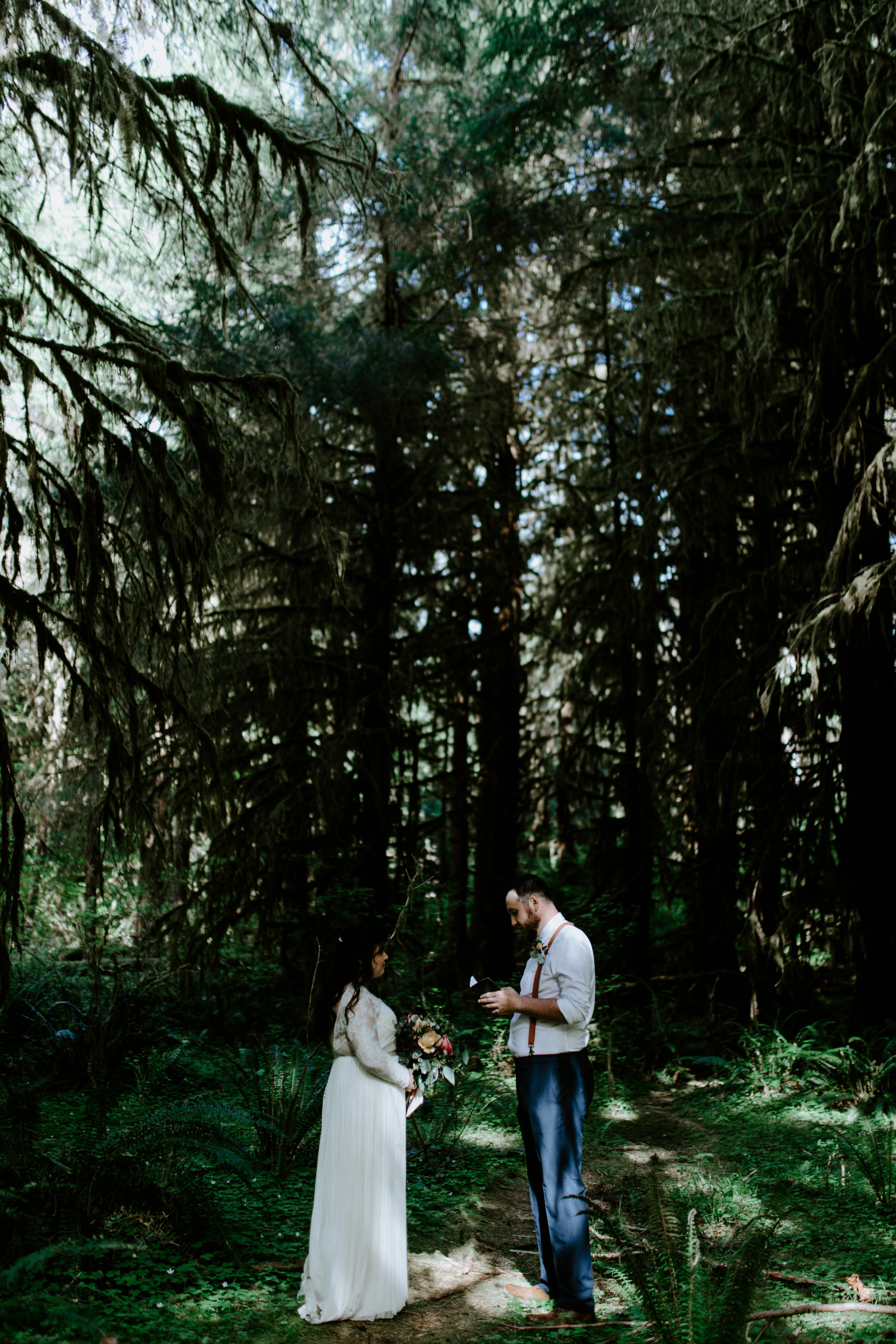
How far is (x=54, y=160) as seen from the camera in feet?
20.7

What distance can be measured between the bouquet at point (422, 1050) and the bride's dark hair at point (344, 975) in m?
0.32

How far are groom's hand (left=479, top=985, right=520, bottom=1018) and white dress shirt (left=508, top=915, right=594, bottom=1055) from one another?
0.40ft

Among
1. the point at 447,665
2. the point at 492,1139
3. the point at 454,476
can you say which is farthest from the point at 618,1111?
the point at 454,476

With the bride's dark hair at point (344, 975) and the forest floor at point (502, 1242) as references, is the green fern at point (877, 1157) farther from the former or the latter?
the bride's dark hair at point (344, 975)

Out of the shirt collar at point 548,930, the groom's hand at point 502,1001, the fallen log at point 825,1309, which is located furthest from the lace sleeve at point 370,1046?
the fallen log at point 825,1309

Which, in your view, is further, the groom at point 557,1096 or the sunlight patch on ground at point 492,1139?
the sunlight patch on ground at point 492,1139

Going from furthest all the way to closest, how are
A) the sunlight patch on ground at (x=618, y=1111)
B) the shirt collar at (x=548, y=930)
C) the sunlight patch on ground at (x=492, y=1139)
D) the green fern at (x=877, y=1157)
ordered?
the sunlight patch on ground at (x=618, y=1111), the sunlight patch on ground at (x=492, y=1139), the green fern at (x=877, y=1157), the shirt collar at (x=548, y=930)

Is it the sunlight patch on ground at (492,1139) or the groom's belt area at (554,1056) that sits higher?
the groom's belt area at (554,1056)

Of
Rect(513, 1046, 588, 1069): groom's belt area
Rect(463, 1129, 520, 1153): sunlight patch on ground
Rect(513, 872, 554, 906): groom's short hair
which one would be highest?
Rect(513, 872, 554, 906): groom's short hair

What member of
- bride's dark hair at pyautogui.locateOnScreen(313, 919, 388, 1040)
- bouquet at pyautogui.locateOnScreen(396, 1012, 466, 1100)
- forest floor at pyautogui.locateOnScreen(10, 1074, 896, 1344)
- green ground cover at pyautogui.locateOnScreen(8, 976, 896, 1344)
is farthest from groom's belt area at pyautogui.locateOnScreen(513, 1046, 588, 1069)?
forest floor at pyautogui.locateOnScreen(10, 1074, 896, 1344)

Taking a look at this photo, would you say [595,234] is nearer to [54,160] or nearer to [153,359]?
[54,160]

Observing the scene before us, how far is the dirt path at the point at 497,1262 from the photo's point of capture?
13.4 ft

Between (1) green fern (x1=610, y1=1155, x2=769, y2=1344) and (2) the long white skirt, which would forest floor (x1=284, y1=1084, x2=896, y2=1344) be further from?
(1) green fern (x1=610, y1=1155, x2=769, y2=1344)

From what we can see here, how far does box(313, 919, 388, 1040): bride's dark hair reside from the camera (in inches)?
172
